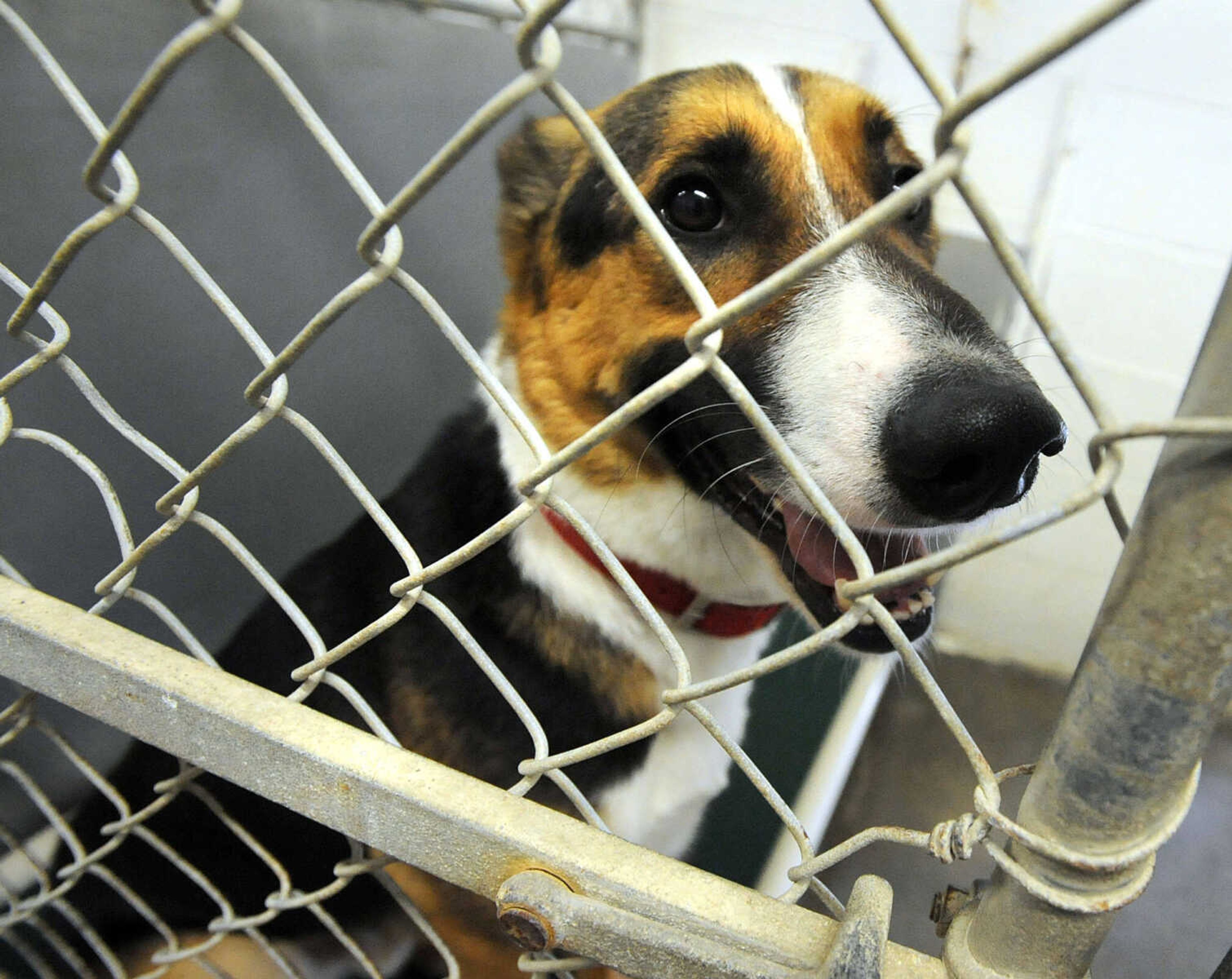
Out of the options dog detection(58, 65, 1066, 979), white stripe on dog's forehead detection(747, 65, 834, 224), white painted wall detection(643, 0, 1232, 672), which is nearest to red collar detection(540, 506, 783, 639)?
dog detection(58, 65, 1066, 979)

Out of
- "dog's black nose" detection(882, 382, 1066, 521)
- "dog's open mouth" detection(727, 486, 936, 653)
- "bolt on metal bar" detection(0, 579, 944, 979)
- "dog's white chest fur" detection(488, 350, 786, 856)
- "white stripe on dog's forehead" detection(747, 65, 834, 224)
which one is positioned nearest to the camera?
"bolt on metal bar" detection(0, 579, 944, 979)

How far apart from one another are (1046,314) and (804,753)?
170 centimetres

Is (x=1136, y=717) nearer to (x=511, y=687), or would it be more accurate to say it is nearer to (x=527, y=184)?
(x=511, y=687)

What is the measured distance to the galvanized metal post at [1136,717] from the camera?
29 cm

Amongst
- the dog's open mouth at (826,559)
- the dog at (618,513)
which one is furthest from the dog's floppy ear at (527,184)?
the dog's open mouth at (826,559)

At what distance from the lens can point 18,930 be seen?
116 cm

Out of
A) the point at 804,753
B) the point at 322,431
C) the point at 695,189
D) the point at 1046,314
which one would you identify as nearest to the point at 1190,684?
the point at 1046,314

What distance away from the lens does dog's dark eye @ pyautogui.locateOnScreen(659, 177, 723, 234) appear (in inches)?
37.3

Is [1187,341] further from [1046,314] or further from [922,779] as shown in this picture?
[1046,314]

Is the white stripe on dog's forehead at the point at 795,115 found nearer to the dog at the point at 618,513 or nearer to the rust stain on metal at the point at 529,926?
the dog at the point at 618,513

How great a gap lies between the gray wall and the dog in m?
0.33

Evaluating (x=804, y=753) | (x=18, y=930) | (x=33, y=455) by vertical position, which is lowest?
(x=18, y=930)

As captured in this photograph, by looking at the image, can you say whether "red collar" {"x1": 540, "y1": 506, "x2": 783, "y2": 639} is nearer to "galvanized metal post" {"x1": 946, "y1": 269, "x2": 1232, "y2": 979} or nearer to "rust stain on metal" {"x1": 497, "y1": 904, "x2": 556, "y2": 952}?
"rust stain on metal" {"x1": 497, "y1": 904, "x2": 556, "y2": 952}

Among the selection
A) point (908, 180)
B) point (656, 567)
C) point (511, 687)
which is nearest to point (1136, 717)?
point (511, 687)
